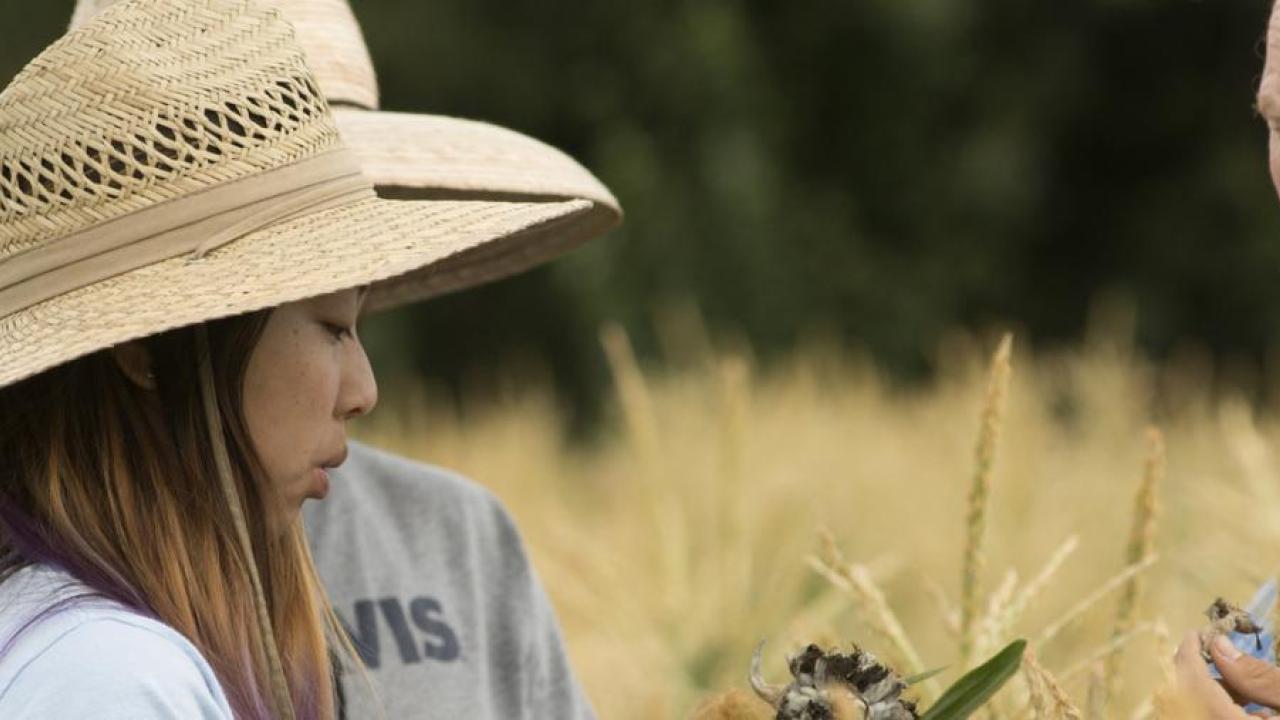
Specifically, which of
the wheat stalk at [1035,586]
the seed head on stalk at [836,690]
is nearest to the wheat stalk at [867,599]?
the wheat stalk at [1035,586]

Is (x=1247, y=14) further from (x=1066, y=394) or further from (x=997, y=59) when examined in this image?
(x=1066, y=394)

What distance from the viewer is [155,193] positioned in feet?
5.54

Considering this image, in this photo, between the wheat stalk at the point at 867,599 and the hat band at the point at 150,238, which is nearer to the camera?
the hat band at the point at 150,238

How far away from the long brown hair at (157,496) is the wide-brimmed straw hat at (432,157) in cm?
72

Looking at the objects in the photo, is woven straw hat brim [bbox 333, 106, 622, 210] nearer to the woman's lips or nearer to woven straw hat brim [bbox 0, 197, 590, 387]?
woven straw hat brim [bbox 0, 197, 590, 387]

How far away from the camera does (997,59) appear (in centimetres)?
1160

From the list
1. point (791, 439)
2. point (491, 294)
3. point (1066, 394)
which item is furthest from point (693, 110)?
point (791, 439)

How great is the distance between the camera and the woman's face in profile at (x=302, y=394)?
66.9 inches

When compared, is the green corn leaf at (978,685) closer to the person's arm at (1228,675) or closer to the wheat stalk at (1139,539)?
the person's arm at (1228,675)

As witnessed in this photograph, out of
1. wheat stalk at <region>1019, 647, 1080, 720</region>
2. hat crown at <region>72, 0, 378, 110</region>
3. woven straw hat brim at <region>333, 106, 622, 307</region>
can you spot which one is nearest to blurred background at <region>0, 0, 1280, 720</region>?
woven straw hat brim at <region>333, 106, 622, 307</region>

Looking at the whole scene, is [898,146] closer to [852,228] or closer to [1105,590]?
[852,228]

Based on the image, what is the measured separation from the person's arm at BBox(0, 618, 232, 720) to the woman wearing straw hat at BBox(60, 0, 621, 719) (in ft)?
2.24

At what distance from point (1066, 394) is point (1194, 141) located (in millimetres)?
5462

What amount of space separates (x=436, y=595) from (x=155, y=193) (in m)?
0.78
